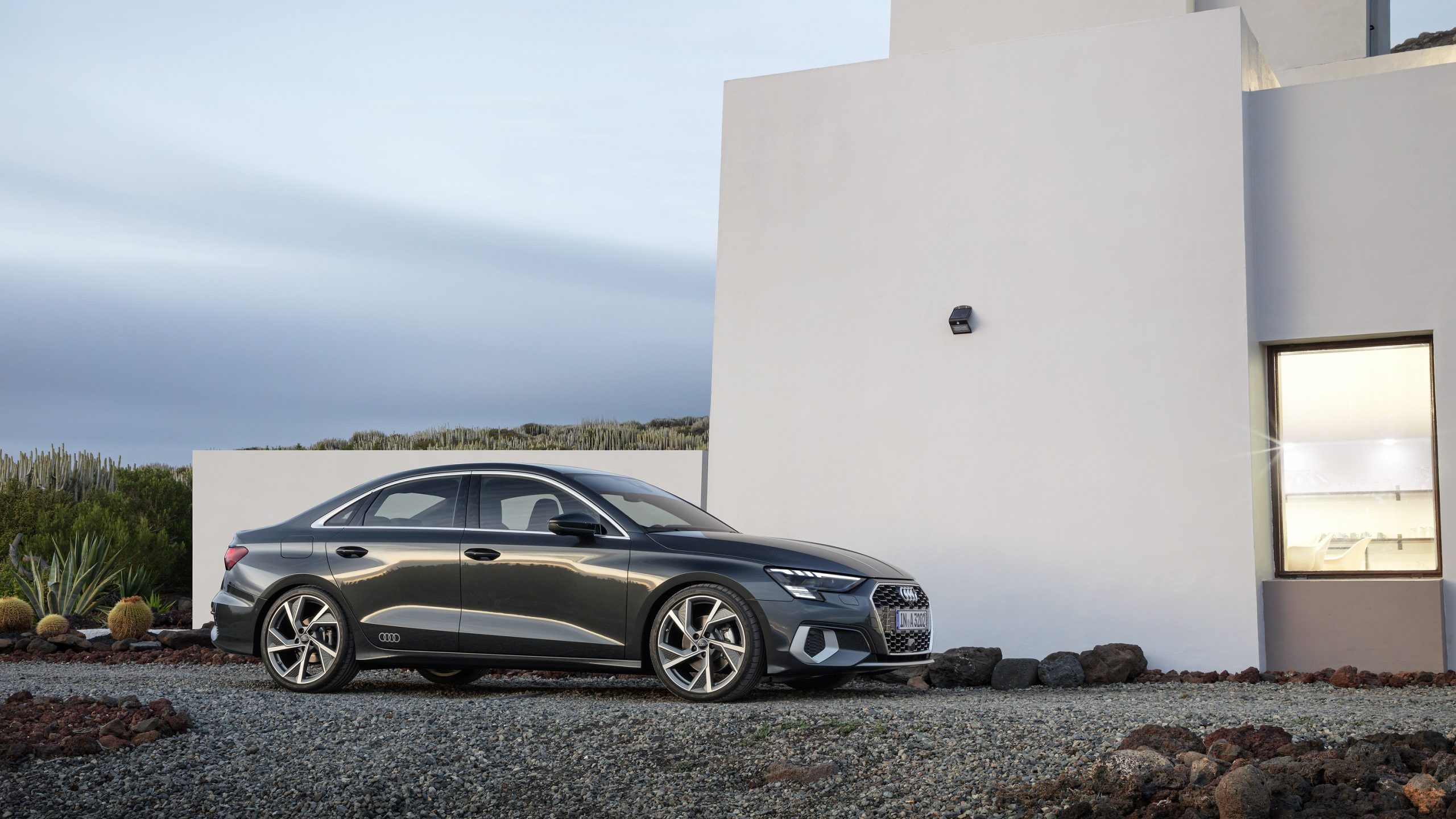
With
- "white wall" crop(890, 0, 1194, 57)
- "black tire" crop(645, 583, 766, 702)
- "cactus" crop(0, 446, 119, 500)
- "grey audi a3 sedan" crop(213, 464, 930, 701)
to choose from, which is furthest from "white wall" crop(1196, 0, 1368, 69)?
"cactus" crop(0, 446, 119, 500)

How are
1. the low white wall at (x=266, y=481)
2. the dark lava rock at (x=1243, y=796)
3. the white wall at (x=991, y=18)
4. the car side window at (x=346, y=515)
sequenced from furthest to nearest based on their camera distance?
the white wall at (x=991, y=18)
the low white wall at (x=266, y=481)
the car side window at (x=346, y=515)
the dark lava rock at (x=1243, y=796)

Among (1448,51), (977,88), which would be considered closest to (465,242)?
(977,88)

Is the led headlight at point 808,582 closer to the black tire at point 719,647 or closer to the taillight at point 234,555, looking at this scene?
the black tire at point 719,647

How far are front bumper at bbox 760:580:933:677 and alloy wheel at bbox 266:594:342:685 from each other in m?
3.07

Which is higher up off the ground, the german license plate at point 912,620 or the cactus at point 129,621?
the german license plate at point 912,620

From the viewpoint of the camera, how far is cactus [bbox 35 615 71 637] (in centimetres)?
1200

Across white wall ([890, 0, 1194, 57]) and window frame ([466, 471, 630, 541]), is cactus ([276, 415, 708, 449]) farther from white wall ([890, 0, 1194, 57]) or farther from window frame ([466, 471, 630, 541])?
window frame ([466, 471, 630, 541])

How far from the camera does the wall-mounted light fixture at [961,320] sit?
10.8 m

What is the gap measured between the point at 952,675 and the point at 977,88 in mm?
5491

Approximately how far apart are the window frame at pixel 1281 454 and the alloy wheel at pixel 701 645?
5.40 meters

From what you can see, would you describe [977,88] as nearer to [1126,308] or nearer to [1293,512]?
[1126,308]

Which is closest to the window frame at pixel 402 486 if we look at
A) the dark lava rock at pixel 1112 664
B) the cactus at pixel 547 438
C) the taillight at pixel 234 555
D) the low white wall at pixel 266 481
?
the taillight at pixel 234 555

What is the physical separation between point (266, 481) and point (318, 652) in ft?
21.7

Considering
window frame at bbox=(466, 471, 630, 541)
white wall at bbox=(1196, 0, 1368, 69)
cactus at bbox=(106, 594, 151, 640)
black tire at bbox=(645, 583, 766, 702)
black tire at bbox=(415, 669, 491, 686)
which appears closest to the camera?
black tire at bbox=(645, 583, 766, 702)
